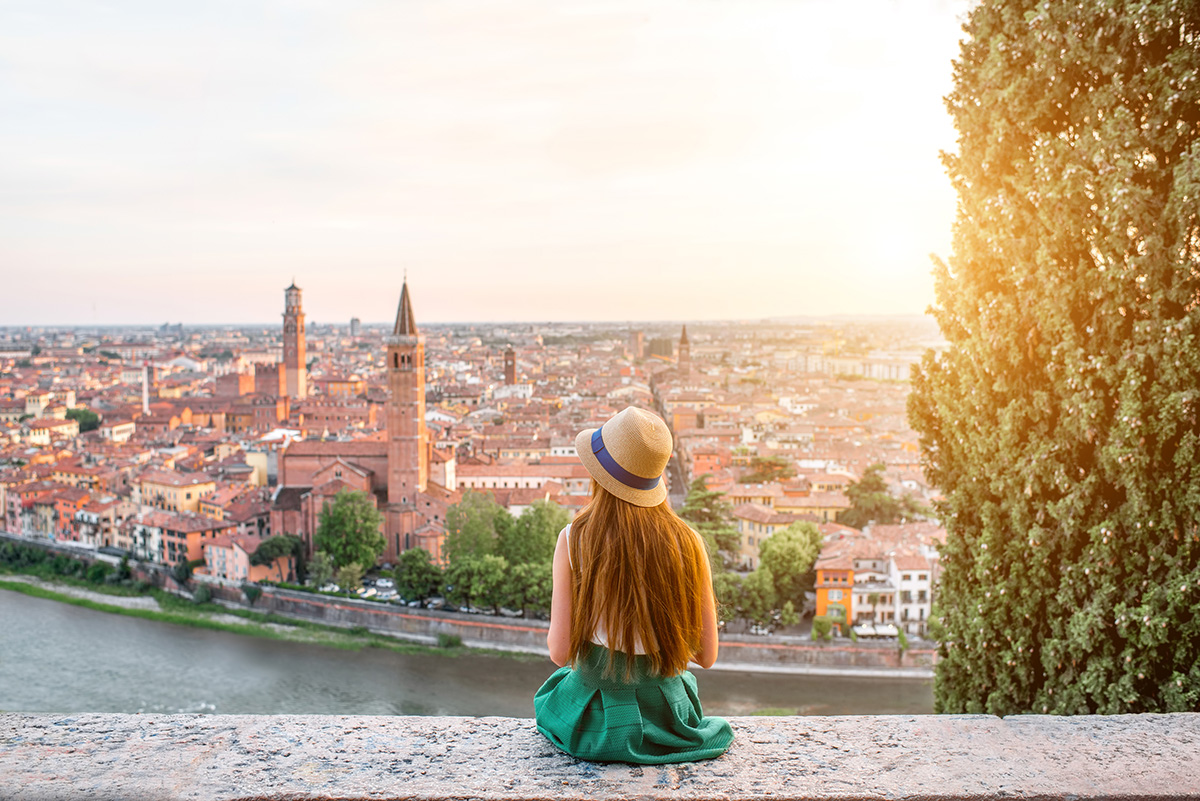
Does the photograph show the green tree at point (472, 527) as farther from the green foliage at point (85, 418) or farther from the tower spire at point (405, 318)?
the green foliage at point (85, 418)

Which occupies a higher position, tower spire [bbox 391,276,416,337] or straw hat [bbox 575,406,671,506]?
tower spire [bbox 391,276,416,337]

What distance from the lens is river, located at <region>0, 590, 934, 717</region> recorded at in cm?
827

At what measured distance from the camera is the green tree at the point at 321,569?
11859mm

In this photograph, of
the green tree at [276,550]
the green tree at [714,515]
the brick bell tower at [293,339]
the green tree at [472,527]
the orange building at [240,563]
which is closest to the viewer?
the green tree at [714,515]

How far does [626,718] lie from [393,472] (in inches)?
519

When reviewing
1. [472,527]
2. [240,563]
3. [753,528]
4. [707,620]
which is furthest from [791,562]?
[707,620]

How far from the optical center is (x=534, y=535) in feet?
35.3

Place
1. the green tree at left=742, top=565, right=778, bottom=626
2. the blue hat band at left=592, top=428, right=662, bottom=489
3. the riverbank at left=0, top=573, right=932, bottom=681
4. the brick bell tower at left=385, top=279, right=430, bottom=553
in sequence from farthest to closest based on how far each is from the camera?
1. the brick bell tower at left=385, top=279, right=430, bottom=553
2. the green tree at left=742, top=565, right=778, bottom=626
3. the riverbank at left=0, top=573, right=932, bottom=681
4. the blue hat band at left=592, top=428, right=662, bottom=489

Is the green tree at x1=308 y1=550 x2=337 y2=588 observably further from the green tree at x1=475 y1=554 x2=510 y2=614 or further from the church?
the green tree at x1=475 y1=554 x2=510 y2=614

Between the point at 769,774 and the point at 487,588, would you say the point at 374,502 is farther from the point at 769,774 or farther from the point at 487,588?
the point at 769,774

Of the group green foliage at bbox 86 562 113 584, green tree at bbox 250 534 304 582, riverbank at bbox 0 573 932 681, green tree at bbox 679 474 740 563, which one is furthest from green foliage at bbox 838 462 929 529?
green foliage at bbox 86 562 113 584

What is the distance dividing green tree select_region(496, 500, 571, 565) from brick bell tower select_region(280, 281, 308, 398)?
774 inches

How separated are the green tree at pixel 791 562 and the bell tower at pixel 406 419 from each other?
18.6 ft

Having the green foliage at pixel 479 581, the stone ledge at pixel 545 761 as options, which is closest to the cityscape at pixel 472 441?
the green foliage at pixel 479 581
